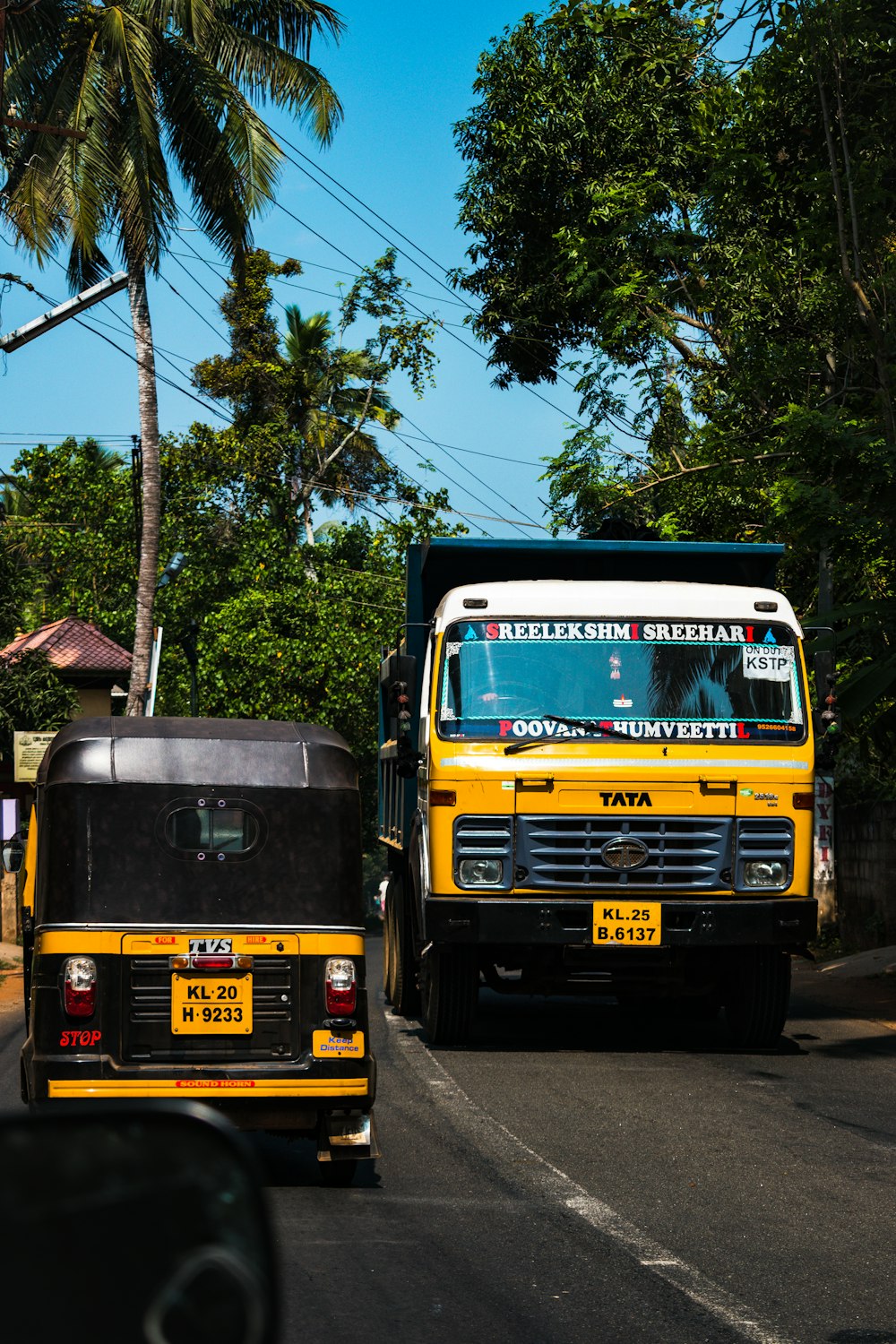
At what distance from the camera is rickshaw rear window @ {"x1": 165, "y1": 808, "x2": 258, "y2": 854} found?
8.00 metres

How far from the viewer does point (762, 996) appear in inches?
476

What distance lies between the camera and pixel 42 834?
8078 mm

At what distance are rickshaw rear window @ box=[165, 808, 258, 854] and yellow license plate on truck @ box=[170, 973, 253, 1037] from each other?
0.64 meters

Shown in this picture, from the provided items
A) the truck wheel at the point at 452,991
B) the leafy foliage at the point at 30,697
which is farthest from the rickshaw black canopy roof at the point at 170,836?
the leafy foliage at the point at 30,697

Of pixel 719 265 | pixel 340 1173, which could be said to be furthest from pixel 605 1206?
pixel 719 265

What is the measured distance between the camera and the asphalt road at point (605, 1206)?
17.7ft

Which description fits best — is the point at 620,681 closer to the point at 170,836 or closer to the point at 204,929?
the point at 170,836

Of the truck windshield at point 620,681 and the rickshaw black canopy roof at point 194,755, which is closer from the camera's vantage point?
the rickshaw black canopy roof at point 194,755

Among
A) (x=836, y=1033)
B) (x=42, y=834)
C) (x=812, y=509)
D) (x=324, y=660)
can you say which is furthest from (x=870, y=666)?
(x=324, y=660)

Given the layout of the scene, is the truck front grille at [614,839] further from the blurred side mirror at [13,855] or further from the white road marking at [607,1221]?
the blurred side mirror at [13,855]

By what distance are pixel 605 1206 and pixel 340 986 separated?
5.18 ft

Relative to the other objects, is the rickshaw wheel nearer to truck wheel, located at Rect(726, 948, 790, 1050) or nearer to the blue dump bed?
truck wheel, located at Rect(726, 948, 790, 1050)

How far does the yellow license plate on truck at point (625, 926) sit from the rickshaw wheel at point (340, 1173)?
13.7 feet

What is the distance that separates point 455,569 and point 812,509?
9.42ft
